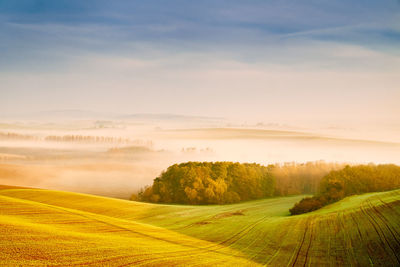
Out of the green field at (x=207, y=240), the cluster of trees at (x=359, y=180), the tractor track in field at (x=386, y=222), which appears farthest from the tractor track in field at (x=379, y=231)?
the cluster of trees at (x=359, y=180)

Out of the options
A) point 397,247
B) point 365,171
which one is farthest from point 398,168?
point 397,247

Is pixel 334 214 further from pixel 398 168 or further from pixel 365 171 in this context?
pixel 398 168

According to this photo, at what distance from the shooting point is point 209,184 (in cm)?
7506

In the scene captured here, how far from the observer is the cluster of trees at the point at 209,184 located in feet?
242

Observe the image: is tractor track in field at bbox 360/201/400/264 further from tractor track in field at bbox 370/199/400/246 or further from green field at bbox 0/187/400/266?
tractor track in field at bbox 370/199/400/246

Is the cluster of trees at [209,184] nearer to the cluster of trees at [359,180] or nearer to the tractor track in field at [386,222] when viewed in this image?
the cluster of trees at [359,180]

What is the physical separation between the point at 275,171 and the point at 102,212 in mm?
64823

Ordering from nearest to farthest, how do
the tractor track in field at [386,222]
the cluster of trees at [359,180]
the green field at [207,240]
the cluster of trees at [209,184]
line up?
the green field at [207,240], the tractor track in field at [386,222], the cluster of trees at [359,180], the cluster of trees at [209,184]

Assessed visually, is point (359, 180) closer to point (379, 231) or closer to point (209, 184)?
point (209, 184)

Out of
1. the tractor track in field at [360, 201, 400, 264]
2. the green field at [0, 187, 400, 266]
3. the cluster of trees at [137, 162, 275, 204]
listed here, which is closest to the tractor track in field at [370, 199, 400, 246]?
the green field at [0, 187, 400, 266]

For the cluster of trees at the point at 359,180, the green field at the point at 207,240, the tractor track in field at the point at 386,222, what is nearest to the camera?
the green field at the point at 207,240

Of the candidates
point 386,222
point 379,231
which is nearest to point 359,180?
point 386,222

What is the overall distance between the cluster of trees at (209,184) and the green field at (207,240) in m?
37.1

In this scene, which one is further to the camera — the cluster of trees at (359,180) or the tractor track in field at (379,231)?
the cluster of trees at (359,180)
